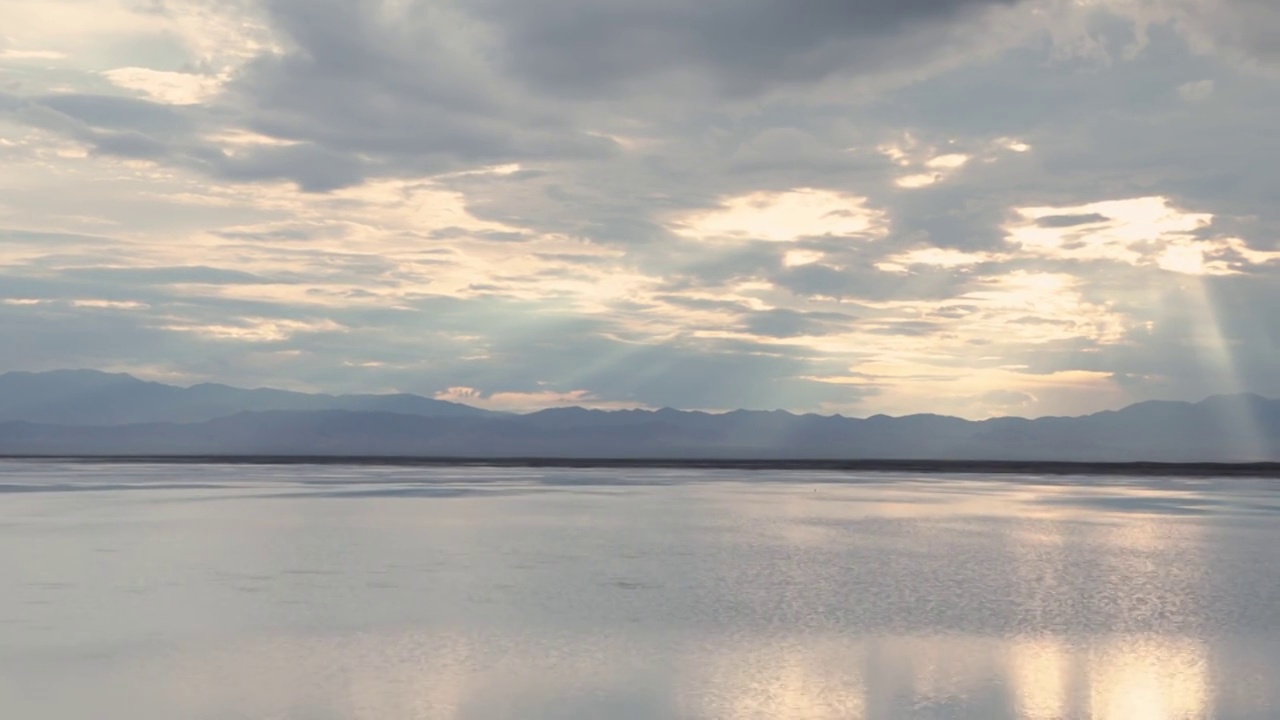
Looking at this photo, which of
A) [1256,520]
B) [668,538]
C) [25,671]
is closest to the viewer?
[25,671]

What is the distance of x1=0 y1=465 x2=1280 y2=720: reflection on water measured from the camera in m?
14.1

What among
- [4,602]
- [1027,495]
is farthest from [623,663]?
[1027,495]

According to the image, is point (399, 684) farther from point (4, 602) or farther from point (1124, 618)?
point (1124, 618)

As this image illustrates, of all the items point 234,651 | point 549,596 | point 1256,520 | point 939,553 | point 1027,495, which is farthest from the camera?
point 1027,495

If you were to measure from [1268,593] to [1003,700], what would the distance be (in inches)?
493

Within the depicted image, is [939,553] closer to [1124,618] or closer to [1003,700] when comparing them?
[1124,618]

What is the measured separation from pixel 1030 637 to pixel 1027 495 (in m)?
54.2

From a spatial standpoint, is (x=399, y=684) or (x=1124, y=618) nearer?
(x=399, y=684)

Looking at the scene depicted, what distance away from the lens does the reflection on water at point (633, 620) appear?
1410 cm

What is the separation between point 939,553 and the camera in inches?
1246

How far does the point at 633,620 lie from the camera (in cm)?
1978

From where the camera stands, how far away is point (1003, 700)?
557 inches

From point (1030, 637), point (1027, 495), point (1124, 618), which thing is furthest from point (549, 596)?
point (1027, 495)

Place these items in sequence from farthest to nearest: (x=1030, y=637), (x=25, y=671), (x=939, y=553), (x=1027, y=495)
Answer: (x=1027, y=495), (x=939, y=553), (x=1030, y=637), (x=25, y=671)
